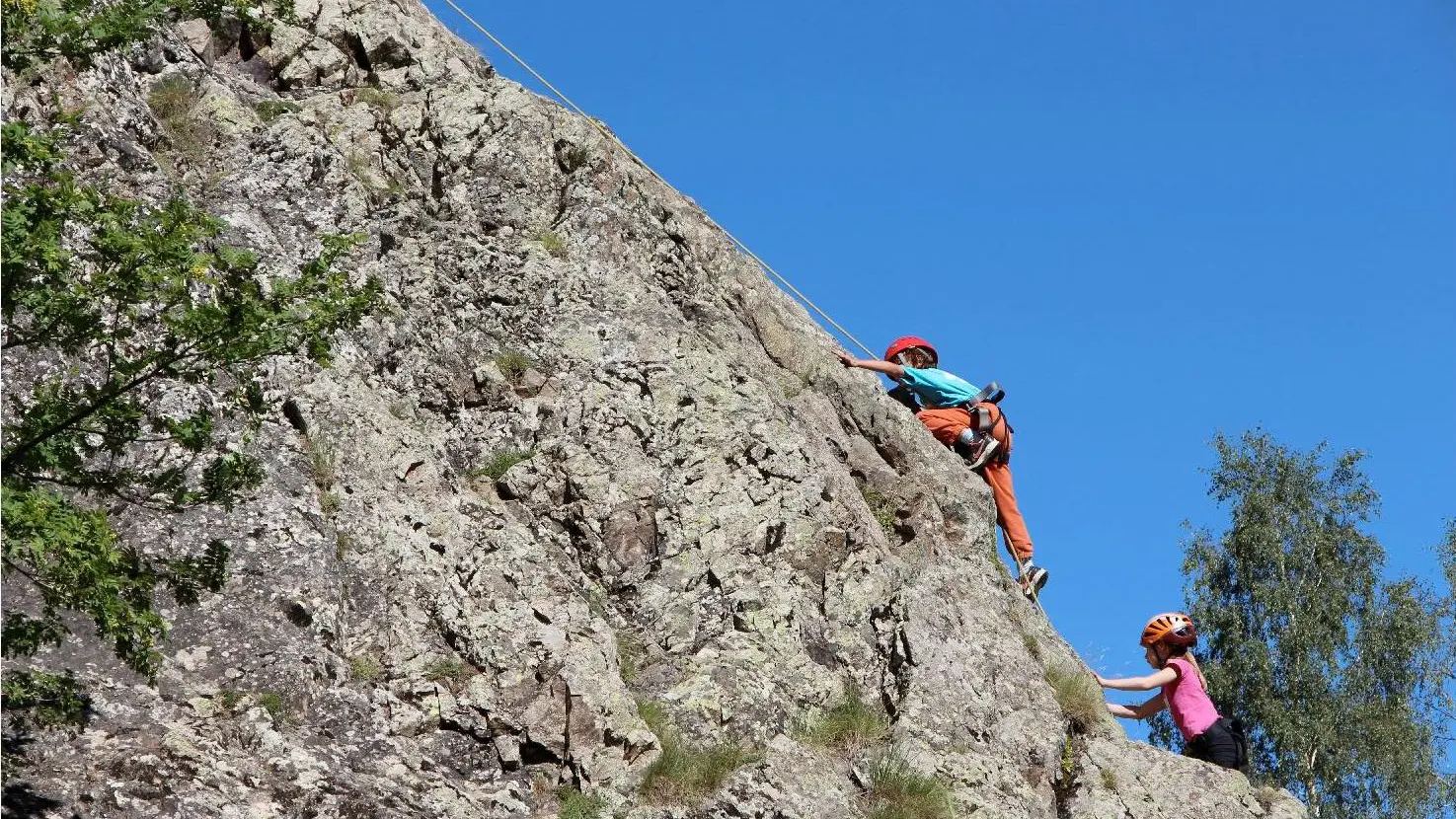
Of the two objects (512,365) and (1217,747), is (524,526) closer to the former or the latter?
(512,365)

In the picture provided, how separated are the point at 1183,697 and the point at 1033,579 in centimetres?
242

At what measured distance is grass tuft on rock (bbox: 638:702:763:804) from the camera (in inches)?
501

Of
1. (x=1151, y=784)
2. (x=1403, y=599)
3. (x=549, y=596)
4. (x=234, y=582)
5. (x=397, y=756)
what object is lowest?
(x=397, y=756)

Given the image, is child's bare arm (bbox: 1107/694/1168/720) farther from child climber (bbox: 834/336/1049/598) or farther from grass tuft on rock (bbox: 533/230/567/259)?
grass tuft on rock (bbox: 533/230/567/259)

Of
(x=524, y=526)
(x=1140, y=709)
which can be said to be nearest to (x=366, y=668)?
(x=524, y=526)

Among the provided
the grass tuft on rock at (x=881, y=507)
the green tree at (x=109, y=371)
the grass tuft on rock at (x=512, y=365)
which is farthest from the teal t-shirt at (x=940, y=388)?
the green tree at (x=109, y=371)

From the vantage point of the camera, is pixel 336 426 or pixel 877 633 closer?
pixel 336 426

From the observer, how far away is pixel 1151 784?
1598 centimetres

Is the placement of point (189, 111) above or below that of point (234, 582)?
above

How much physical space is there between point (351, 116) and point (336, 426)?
16.7ft

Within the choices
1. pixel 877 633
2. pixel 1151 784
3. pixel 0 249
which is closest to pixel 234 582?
pixel 0 249

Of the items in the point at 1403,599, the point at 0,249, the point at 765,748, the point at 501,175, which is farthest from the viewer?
the point at 1403,599

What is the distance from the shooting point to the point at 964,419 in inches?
792

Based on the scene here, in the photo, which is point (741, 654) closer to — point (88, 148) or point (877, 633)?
point (877, 633)
